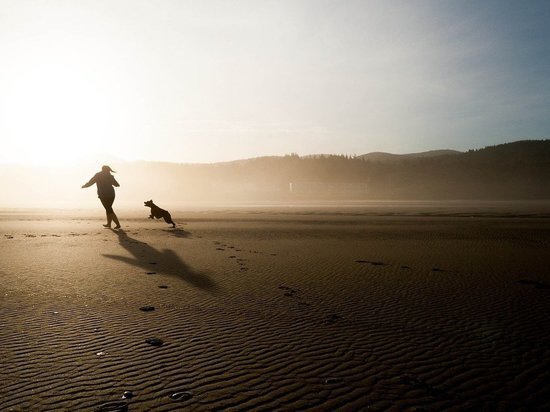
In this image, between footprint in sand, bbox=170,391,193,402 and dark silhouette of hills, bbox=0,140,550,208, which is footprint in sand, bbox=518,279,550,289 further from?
dark silhouette of hills, bbox=0,140,550,208

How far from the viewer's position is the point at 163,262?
990cm

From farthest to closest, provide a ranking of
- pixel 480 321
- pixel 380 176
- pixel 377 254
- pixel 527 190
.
Result: pixel 380 176 → pixel 527 190 → pixel 377 254 → pixel 480 321

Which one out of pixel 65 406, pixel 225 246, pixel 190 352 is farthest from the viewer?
pixel 225 246

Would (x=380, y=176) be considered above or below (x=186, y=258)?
above

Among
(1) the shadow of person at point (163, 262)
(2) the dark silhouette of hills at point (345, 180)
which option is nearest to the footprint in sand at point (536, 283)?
(1) the shadow of person at point (163, 262)

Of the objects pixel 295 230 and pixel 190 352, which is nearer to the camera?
pixel 190 352

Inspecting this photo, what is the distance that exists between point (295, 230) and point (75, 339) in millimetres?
14276

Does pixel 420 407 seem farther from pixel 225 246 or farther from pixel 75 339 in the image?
pixel 225 246

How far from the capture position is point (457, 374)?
384cm

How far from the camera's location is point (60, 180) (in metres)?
139

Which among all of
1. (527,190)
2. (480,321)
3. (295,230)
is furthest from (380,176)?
(480,321)

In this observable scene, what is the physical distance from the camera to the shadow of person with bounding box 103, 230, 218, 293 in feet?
25.6

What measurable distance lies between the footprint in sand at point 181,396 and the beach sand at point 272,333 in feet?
0.06

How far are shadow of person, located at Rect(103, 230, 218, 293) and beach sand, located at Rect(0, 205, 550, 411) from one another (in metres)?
0.06
